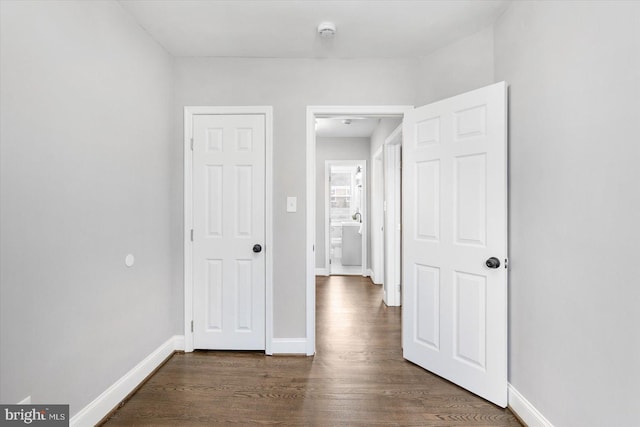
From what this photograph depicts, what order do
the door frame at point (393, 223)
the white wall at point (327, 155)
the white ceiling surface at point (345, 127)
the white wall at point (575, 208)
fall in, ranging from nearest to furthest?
the white wall at point (575, 208) < the door frame at point (393, 223) < the white ceiling surface at point (345, 127) < the white wall at point (327, 155)

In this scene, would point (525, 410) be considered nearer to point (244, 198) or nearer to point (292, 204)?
point (292, 204)

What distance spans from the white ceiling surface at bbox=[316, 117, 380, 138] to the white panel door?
1.90 meters

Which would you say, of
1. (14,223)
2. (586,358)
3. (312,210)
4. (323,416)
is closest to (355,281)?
(312,210)

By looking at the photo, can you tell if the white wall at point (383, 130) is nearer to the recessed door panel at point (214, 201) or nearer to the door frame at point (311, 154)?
the door frame at point (311, 154)

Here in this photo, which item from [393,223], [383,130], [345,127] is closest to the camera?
[393,223]

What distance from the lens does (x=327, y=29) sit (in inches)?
87.2

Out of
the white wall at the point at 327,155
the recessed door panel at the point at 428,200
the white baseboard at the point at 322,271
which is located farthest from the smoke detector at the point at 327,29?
the white baseboard at the point at 322,271

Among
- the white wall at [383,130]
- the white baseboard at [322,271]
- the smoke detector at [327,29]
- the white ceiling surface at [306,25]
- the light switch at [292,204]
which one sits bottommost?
the white baseboard at [322,271]

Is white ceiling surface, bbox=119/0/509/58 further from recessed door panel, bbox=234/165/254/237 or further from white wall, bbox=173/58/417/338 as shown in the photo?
recessed door panel, bbox=234/165/254/237

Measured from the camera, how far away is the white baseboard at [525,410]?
170cm

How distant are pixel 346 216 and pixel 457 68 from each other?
5.65 meters

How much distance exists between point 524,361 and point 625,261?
3.09ft

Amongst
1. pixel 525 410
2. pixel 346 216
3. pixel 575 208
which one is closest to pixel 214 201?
pixel 575 208

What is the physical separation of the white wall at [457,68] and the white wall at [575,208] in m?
0.25
